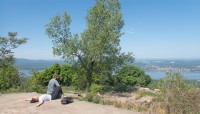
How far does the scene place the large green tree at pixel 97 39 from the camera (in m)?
28.0

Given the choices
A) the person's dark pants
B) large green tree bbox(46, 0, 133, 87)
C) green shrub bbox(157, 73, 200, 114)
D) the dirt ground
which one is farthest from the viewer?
large green tree bbox(46, 0, 133, 87)

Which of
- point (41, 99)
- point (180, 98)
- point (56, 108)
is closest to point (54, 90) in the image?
point (41, 99)

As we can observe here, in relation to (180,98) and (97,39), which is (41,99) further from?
(97,39)

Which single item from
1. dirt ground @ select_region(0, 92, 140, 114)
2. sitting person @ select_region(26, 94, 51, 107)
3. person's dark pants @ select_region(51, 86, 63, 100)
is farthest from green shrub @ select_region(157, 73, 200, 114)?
sitting person @ select_region(26, 94, 51, 107)

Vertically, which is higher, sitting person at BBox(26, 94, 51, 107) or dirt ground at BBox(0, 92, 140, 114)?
sitting person at BBox(26, 94, 51, 107)

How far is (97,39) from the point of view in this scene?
27.9 metres

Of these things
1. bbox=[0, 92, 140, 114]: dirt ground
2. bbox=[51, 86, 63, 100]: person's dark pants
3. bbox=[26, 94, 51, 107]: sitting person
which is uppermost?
bbox=[51, 86, 63, 100]: person's dark pants

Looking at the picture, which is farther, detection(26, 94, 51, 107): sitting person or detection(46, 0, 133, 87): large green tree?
detection(46, 0, 133, 87): large green tree

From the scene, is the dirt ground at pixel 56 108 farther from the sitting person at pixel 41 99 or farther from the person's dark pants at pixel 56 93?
the person's dark pants at pixel 56 93

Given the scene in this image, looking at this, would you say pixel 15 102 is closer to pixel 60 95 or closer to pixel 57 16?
pixel 60 95

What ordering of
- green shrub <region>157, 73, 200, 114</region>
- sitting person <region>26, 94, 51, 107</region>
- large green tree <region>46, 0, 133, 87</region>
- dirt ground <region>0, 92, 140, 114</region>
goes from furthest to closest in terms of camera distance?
large green tree <region>46, 0, 133, 87</region>, green shrub <region>157, 73, 200, 114</region>, sitting person <region>26, 94, 51, 107</region>, dirt ground <region>0, 92, 140, 114</region>

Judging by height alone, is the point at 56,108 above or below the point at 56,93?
below

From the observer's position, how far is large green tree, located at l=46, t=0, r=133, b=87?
27984 mm

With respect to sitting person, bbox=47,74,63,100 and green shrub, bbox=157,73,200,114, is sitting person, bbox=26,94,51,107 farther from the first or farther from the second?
green shrub, bbox=157,73,200,114
